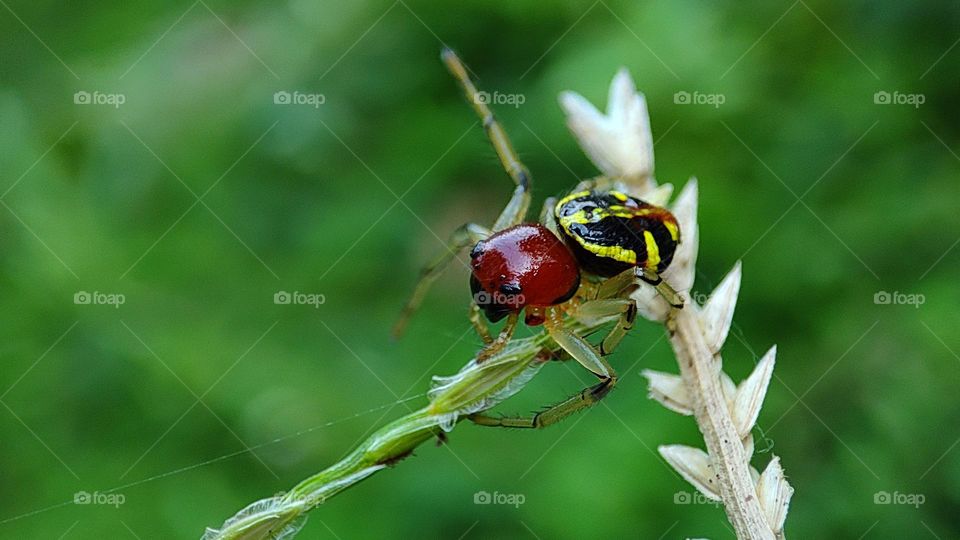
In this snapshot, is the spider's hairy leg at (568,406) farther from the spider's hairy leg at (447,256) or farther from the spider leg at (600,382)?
the spider's hairy leg at (447,256)

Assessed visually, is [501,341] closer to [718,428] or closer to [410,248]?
[718,428]

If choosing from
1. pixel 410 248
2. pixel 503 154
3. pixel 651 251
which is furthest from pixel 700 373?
pixel 410 248

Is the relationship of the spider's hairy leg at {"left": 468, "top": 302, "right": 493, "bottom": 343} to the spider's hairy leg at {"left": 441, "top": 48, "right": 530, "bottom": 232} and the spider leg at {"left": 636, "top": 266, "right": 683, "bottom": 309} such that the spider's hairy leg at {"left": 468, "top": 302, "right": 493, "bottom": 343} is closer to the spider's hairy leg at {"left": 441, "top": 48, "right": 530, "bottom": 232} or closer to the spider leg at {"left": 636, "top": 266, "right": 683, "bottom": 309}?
the spider's hairy leg at {"left": 441, "top": 48, "right": 530, "bottom": 232}

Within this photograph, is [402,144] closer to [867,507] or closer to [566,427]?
[566,427]

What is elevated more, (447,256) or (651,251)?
(447,256)

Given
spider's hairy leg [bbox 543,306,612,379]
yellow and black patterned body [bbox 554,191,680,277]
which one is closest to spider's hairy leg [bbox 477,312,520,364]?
spider's hairy leg [bbox 543,306,612,379]

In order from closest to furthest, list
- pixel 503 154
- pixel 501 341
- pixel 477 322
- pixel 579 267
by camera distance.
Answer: pixel 501 341 < pixel 579 267 < pixel 477 322 < pixel 503 154
